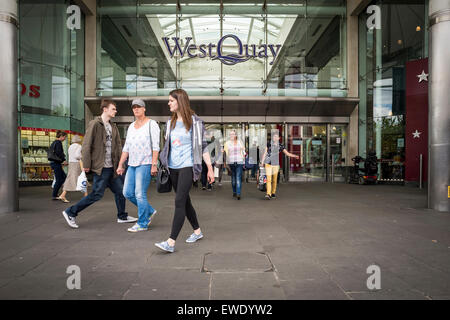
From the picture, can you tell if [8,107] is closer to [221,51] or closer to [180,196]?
[180,196]

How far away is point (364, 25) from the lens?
51.0 ft

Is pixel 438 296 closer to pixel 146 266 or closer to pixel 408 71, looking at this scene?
pixel 146 266

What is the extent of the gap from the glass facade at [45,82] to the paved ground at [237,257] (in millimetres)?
8109

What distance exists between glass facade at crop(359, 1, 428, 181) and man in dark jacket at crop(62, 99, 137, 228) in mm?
12084

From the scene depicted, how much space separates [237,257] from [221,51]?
13826mm

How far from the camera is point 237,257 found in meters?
3.47

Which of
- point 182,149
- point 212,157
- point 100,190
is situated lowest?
point 100,190

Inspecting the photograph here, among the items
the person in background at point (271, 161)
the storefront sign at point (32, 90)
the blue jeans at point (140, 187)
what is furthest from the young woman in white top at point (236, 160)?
the storefront sign at point (32, 90)

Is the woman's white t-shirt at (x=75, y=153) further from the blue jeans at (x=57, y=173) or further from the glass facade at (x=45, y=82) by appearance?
the glass facade at (x=45, y=82)

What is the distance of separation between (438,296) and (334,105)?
545 inches

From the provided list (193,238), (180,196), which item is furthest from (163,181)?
(193,238)

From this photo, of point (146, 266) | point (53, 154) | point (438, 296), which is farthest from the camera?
point (53, 154)

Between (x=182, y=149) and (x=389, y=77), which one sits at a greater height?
(x=389, y=77)
